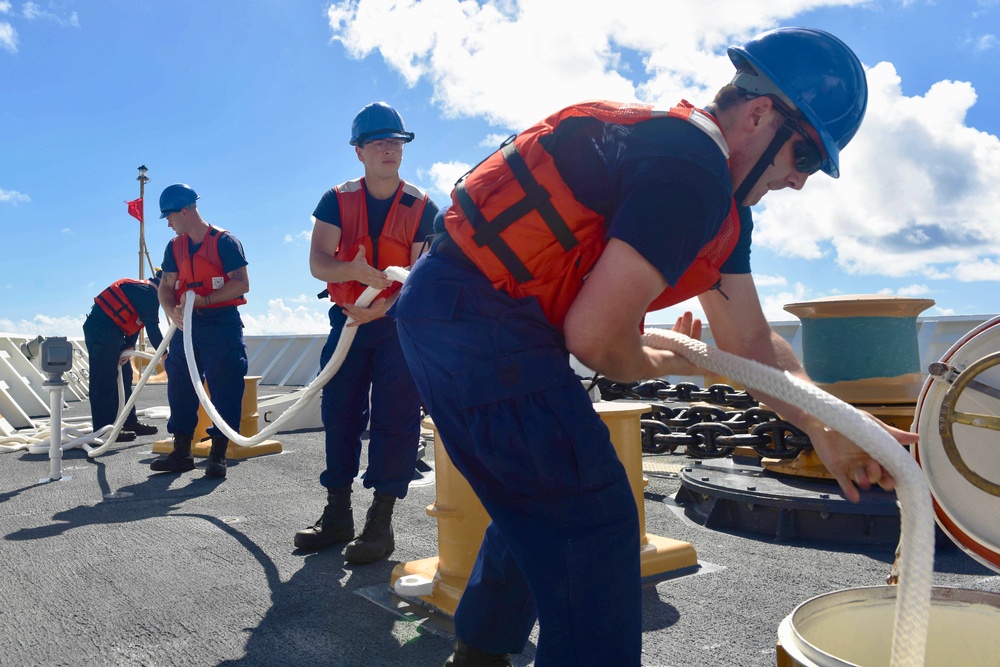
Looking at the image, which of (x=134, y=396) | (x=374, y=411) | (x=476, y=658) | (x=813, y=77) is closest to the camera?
(x=813, y=77)

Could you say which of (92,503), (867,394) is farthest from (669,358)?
(92,503)

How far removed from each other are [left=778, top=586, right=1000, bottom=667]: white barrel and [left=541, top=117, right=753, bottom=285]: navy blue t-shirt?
803mm

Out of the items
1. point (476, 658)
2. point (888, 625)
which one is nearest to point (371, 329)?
point (476, 658)

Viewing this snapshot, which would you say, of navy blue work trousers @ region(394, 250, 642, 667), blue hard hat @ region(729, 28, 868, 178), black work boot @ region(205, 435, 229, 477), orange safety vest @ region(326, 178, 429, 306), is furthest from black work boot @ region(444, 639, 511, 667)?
black work boot @ region(205, 435, 229, 477)

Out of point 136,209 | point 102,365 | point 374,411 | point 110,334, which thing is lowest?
point 374,411

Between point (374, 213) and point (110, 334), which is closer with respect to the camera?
point (374, 213)

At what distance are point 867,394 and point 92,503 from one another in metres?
4.27

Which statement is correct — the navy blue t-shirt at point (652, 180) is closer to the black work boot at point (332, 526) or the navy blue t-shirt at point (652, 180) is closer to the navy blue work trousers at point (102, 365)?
the black work boot at point (332, 526)

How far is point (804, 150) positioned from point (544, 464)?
82 centimetres

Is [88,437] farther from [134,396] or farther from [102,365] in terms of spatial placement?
[102,365]

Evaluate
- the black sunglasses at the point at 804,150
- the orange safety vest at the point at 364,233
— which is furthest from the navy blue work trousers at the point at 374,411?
the black sunglasses at the point at 804,150

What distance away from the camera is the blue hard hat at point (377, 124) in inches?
132

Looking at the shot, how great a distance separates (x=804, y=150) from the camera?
1527mm

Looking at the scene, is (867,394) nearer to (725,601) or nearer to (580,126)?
(725,601)
